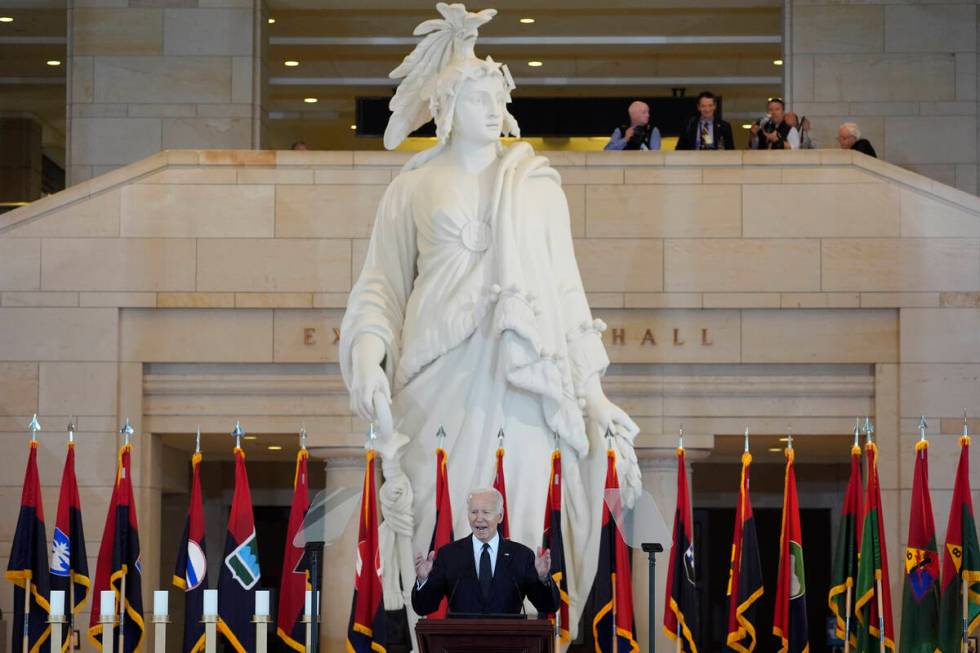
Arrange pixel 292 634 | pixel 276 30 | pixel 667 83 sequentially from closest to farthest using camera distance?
pixel 292 634
pixel 276 30
pixel 667 83

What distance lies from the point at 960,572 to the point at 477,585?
4.57 m

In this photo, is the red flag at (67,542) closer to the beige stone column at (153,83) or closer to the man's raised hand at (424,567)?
the man's raised hand at (424,567)

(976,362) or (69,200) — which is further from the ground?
(69,200)

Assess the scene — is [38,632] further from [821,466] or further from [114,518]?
[821,466]

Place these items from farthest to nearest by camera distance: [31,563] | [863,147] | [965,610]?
[863,147] < [31,563] < [965,610]

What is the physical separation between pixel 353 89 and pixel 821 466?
8.06m

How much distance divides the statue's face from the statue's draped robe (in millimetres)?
217

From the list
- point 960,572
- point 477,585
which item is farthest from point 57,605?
point 960,572

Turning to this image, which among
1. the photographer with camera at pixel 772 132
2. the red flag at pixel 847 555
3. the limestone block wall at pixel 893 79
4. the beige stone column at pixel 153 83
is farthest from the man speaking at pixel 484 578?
the beige stone column at pixel 153 83

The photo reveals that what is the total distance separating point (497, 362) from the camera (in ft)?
29.8

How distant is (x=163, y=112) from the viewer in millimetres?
19469

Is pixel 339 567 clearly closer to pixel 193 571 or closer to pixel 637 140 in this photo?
pixel 637 140

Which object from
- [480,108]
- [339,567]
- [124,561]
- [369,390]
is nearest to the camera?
[369,390]

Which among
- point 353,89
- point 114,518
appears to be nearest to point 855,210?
point 114,518
